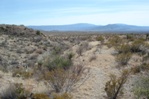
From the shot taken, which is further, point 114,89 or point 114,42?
point 114,42

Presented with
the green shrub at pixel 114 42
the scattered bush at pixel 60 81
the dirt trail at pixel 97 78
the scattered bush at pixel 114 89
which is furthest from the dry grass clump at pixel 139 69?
the green shrub at pixel 114 42

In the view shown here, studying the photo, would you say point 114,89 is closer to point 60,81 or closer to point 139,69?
point 60,81

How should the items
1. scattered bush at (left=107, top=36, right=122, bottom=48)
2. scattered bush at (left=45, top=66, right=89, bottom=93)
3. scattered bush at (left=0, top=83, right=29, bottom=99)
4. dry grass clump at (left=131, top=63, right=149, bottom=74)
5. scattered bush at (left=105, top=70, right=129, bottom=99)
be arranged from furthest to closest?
scattered bush at (left=107, top=36, right=122, bottom=48)
dry grass clump at (left=131, top=63, right=149, bottom=74)
scattered bush at (left=45, top=66, right=89, bottom=93)
scattered bush at (left=105, top=70, right=129, bottom=99)
scattered bush at (left=0, top=83, right=29, bottom=99)

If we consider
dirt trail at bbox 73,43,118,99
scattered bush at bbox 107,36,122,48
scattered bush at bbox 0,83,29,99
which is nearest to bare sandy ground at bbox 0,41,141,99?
dirt trail at bbox 73,43,118,99

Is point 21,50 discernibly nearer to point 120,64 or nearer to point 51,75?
point 120,64

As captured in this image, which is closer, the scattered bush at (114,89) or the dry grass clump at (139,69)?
the scattered bush at (114,89)

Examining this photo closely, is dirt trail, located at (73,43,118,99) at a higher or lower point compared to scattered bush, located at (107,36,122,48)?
lower

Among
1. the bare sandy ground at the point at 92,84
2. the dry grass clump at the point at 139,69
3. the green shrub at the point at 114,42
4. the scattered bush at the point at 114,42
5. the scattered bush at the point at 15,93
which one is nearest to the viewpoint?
the scattered bush at the point at 15,93

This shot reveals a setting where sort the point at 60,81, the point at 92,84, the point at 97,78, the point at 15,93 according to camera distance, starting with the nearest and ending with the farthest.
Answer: the point at 15,93, the point at 60,81, the point at 92,84, the point at 97,78

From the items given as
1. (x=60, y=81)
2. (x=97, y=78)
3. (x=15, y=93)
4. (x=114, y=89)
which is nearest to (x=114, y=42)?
(x=97, y=78)

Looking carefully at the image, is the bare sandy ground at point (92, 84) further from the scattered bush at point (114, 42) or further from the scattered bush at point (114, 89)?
the scattered bush at point (114, 42)

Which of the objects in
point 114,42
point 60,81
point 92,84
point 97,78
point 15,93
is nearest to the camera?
point 15,93

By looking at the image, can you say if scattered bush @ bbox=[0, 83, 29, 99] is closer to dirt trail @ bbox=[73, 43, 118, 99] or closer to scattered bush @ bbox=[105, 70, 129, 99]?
dirt trail @ bbox=[73, 43, 118, 99]

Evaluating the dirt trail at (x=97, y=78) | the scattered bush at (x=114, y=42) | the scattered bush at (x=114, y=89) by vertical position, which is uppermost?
the scattered bush at (x=114, y=42)
